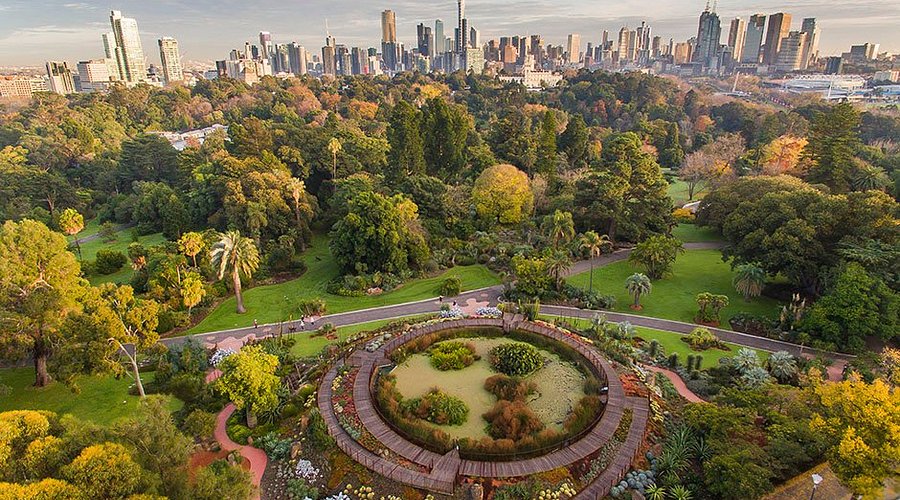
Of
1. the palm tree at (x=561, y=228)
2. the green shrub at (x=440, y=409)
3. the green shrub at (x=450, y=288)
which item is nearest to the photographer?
the green shrub at (x=440, y=409)

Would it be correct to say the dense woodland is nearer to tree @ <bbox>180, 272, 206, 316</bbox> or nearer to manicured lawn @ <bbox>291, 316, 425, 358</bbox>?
tree @ <bbox>180, 272, 206, 316</bbox>

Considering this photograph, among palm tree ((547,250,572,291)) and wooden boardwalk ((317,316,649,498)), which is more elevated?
palm tree ((547,250,572,291))

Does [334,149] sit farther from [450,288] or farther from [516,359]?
[516,359]

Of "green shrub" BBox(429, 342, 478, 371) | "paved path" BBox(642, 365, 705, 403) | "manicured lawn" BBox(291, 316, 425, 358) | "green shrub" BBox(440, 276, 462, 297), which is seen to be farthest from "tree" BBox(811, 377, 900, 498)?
"green shrub" BBox(440, 276, 462, 297)

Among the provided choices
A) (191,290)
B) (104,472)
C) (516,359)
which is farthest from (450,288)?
(104,472)

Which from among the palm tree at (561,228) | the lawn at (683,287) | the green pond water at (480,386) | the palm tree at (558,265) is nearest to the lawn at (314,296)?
the palm tree at (558,265)

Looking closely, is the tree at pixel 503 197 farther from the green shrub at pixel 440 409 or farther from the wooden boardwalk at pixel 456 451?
the green shrub at pixel 440 409

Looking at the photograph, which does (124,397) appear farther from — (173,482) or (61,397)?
(173,482)
